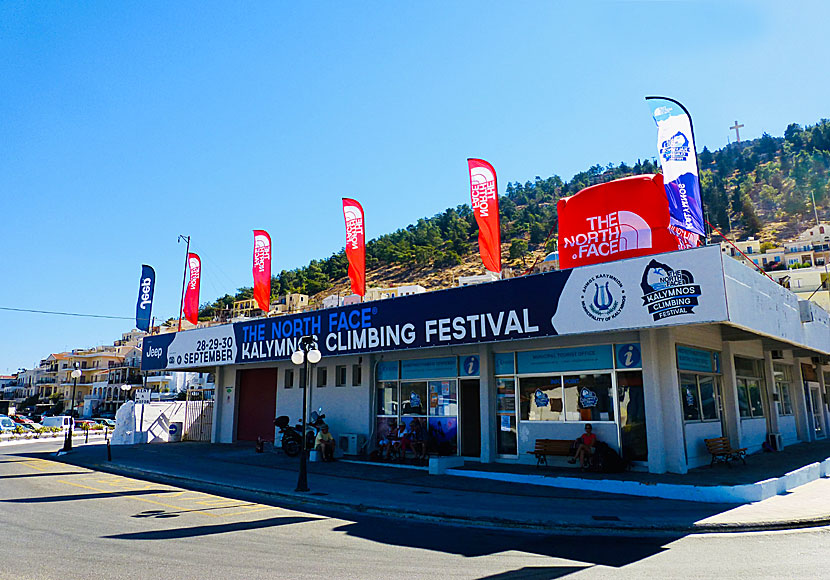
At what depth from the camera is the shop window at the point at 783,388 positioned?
23.5 metres

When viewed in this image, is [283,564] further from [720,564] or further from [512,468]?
[512,468]

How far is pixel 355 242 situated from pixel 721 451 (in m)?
14.6

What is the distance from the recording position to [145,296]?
102 feet

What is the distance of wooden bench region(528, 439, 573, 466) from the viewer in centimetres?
1595

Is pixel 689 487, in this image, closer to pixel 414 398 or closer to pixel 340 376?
pixel 414 398

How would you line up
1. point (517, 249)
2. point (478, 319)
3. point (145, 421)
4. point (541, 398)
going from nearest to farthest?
point (478, 319), point (541, 398), point (145, 421), point (517, 249)

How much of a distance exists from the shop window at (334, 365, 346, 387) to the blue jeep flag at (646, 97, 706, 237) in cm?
1334

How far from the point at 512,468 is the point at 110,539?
1051cm


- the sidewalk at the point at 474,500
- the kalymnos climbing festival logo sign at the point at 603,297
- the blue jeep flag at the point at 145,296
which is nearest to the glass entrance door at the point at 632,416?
the sidewalk at the point at 474,500

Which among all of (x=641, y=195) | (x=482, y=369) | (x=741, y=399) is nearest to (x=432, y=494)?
(x=482, y=369)

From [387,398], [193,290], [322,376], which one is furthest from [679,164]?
[193,290]

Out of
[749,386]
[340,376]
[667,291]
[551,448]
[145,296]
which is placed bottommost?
[551,448]

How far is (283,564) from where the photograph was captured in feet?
25.2

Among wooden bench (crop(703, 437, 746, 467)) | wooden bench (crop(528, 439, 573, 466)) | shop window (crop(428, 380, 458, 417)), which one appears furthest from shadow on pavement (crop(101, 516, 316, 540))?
wooden bench (crop(703, 437, 746, 467))
